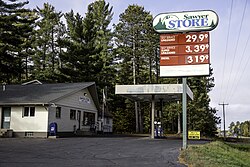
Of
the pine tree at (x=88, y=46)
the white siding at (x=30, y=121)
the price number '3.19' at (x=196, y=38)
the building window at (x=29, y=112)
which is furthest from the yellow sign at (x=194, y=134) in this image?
the pine tree at (x=88, y=46)

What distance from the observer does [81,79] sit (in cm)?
4647

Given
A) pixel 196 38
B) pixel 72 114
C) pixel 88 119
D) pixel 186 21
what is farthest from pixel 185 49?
pixel 88 119

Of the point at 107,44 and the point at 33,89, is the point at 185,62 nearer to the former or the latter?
the point at 33,89

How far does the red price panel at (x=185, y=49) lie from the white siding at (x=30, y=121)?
1299cm

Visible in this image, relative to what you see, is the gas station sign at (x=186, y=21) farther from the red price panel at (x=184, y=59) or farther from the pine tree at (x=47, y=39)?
the pine tree at (x=47, y=39)

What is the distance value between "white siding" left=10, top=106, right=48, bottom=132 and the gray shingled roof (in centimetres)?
74

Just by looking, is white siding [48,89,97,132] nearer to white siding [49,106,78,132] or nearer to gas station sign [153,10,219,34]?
Answer: white siding [49,106,78,132]

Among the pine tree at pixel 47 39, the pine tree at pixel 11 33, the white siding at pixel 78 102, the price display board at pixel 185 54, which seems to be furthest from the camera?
the pine tree at pixel 47 39

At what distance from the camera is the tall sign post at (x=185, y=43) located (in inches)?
677

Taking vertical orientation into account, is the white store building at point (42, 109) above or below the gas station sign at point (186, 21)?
below

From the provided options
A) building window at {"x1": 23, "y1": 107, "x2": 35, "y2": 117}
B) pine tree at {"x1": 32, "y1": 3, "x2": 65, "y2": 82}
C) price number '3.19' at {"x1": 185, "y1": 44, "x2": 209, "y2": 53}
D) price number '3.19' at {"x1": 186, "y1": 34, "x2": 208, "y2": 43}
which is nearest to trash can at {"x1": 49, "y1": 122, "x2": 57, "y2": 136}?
building window at {"x1": 23, "y1": 107, "x2": 35, "y2": 117}

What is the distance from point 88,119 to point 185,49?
1992cm

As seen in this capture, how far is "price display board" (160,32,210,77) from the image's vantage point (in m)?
17.3

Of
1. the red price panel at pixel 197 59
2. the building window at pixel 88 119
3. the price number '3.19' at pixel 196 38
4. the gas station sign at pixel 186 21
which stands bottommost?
the building window at pixel 88 119
